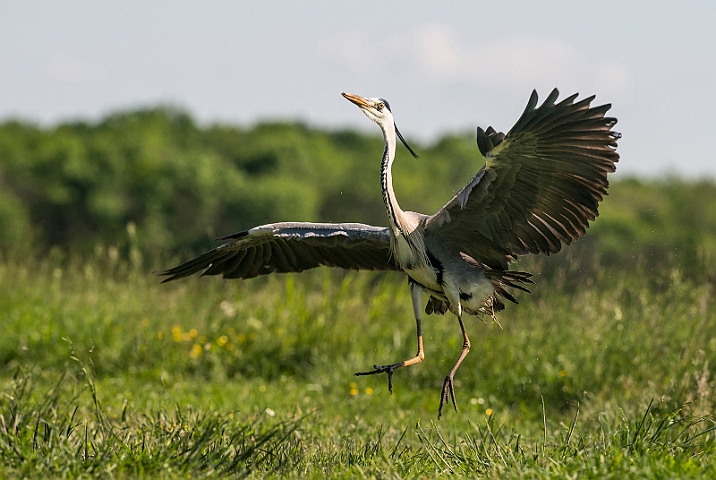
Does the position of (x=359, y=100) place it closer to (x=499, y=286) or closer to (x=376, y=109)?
(x=376, y=109)

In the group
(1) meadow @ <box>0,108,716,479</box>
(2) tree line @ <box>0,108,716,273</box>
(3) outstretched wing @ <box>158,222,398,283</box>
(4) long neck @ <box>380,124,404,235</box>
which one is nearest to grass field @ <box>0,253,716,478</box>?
(1) meadow @ <box>0,108,716,479</box>

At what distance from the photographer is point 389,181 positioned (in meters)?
5.74

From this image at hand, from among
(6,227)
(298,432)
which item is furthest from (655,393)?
(6,227)

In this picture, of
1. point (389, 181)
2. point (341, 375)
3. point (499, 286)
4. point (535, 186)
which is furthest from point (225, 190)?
point (535, 186)

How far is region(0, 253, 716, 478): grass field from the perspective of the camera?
4.64 m

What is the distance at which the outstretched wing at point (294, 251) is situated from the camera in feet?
20.5

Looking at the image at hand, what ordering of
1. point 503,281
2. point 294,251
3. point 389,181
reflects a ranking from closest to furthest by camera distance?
1. point 389,181
2. point 503,281
3. point 294,251

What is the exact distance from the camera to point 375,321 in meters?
9.32

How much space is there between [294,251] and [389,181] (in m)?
1.32

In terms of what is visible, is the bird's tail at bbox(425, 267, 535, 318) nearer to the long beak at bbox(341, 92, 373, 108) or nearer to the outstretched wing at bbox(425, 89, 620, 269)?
the outstretched wing at bbox(425, 89, 620, 269)

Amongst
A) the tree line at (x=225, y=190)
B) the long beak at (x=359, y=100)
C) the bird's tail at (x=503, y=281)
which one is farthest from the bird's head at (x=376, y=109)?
the tree line at (x=225, y=190)

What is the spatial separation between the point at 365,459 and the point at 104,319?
16.6 feet

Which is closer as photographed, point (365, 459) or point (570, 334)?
point (365, 459)

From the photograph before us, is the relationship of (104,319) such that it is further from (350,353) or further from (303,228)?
(303,228)
